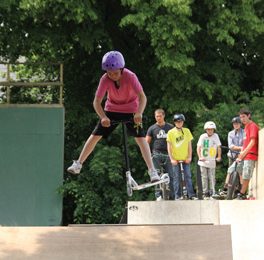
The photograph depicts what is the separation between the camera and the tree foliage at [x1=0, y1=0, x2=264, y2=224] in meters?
15.2

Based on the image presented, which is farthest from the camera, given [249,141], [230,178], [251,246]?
[230,178]

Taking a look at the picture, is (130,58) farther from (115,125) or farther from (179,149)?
(115,125)

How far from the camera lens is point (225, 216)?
8.37 metres

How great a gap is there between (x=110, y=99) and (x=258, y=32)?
11.0m

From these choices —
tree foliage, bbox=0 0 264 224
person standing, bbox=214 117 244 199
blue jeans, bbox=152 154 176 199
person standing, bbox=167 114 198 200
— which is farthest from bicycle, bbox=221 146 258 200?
tree foliage, bbox=0 0 264 224

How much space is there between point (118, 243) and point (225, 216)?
4586 millimetres

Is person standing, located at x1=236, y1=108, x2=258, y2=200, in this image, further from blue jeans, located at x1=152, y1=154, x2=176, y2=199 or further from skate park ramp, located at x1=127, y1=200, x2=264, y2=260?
blue jeans, located at x1=152, y1=154, x2=176, y2=199

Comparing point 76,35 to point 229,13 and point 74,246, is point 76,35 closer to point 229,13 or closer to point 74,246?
point 229,13

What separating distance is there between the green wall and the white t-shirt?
20.9 ft

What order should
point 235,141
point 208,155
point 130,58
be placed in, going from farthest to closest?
point 130,58, point 235,141, point 208,155

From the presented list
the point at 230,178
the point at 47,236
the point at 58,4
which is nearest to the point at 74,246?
the point at 47,236

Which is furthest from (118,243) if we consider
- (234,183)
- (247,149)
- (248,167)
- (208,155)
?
(208,155)

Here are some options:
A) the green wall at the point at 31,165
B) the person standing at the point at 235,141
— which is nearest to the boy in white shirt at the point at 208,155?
the person standing at the point at 235,141

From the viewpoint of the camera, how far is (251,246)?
7629 mm
